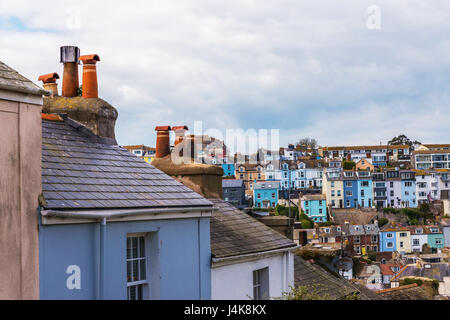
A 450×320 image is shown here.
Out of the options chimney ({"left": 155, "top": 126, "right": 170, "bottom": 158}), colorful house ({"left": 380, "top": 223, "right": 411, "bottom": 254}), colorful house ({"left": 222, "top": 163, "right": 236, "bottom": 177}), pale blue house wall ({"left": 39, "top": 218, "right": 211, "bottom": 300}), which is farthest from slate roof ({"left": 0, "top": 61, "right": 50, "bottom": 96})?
colorful house ({"left": 222, "top": 163, "right": 236, "bottom": 177})

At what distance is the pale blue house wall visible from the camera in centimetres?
773

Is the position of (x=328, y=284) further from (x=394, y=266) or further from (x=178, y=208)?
(x=394, y=266)

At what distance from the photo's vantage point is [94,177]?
9.45 meters

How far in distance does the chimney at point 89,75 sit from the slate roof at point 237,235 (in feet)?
11.4

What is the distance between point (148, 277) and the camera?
957 cm

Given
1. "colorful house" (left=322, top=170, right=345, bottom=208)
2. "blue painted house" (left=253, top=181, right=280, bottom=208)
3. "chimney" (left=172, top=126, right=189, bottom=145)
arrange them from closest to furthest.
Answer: "chimney" (left=172, top=126, right=189, bottom=145), "colorful house" (left=322, top=170, right=345, bottom=208), "blue painted house" (left=253, top=181, right=280, bottom=208)

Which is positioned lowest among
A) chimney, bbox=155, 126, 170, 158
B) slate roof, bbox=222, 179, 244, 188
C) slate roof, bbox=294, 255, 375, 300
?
slate roof, bbox=294, 255, 375, 300

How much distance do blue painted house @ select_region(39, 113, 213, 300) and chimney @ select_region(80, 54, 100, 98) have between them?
111 cm

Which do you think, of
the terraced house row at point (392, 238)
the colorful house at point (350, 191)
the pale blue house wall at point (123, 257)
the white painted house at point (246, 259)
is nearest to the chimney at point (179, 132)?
the white painted house at point (246, 259)

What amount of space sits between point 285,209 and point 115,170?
104 meters

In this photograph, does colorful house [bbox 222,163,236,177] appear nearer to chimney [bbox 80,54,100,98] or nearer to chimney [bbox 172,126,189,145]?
chimney [bbox 172,126,189,145]

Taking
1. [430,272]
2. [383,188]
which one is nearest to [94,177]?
[430,272]

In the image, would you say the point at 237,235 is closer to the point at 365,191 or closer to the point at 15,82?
the point at 15,82

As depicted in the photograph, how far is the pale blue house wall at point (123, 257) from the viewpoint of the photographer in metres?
7.73
